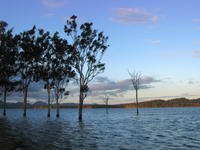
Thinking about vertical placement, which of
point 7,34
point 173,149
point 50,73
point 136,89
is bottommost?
point 173,149

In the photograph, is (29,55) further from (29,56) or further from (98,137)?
(98,137)

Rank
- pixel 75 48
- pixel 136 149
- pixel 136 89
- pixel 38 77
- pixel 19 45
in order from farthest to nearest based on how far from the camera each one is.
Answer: pixel 136 89 < pixel 38 77 < pixel 19 45 < pixel 75 48 < pixel 136 149

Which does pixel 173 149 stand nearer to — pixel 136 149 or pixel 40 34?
pixel 136 149

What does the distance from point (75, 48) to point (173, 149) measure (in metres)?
33.6

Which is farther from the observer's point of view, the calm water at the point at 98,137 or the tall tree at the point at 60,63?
the tall tree at the point at 60,63

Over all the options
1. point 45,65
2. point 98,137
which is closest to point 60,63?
point 45,65

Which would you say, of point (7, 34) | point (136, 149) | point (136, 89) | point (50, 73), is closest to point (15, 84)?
point (50, 73)

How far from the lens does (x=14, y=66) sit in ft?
168

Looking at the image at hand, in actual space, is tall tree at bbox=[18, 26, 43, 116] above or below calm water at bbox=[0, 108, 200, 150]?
above

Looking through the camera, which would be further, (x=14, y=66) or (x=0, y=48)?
(x=14, y=66)

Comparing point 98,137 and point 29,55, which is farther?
point 29,55

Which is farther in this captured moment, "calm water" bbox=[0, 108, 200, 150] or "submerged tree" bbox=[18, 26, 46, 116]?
"submerged tree" bbox=[18, 26, 46, 116]

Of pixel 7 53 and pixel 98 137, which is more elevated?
pixel 7 53

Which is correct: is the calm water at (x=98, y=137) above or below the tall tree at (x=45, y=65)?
below
